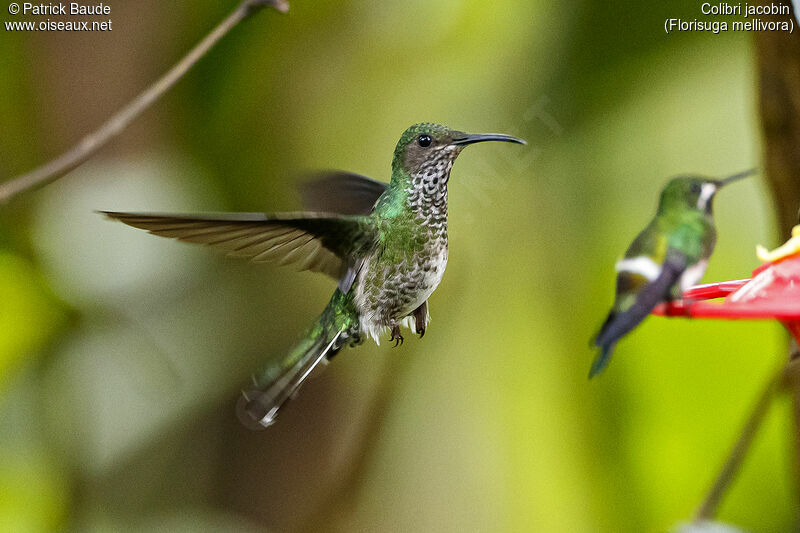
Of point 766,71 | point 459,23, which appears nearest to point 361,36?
point 459,23

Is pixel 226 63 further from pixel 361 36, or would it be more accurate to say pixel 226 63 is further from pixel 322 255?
pixel 322 255

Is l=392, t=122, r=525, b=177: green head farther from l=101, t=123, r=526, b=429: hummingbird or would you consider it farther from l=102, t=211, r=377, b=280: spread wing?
l=102, t=211, r=377, b=280: spread wing

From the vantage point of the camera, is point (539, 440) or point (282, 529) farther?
point (539, 440)

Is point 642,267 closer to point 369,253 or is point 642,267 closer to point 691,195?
point 691,195

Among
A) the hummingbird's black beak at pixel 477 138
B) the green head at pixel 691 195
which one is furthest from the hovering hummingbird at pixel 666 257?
the hummingbird's black beak at pixel 477 138

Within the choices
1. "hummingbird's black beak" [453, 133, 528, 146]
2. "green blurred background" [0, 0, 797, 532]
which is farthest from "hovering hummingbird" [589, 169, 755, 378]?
"green blurred background" [0, 0, 797, 532]

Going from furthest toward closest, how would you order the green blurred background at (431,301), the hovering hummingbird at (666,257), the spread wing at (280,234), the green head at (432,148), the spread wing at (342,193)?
the green blurred background at (431,301)
the spread wing at (342,193)
the green head at (432,148)
the spread wing at (280,234)
the hovering hummingbird at (666,257)

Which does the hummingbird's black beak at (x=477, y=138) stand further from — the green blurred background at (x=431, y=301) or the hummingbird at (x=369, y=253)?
the green blurred background at (x=431, y=301)
